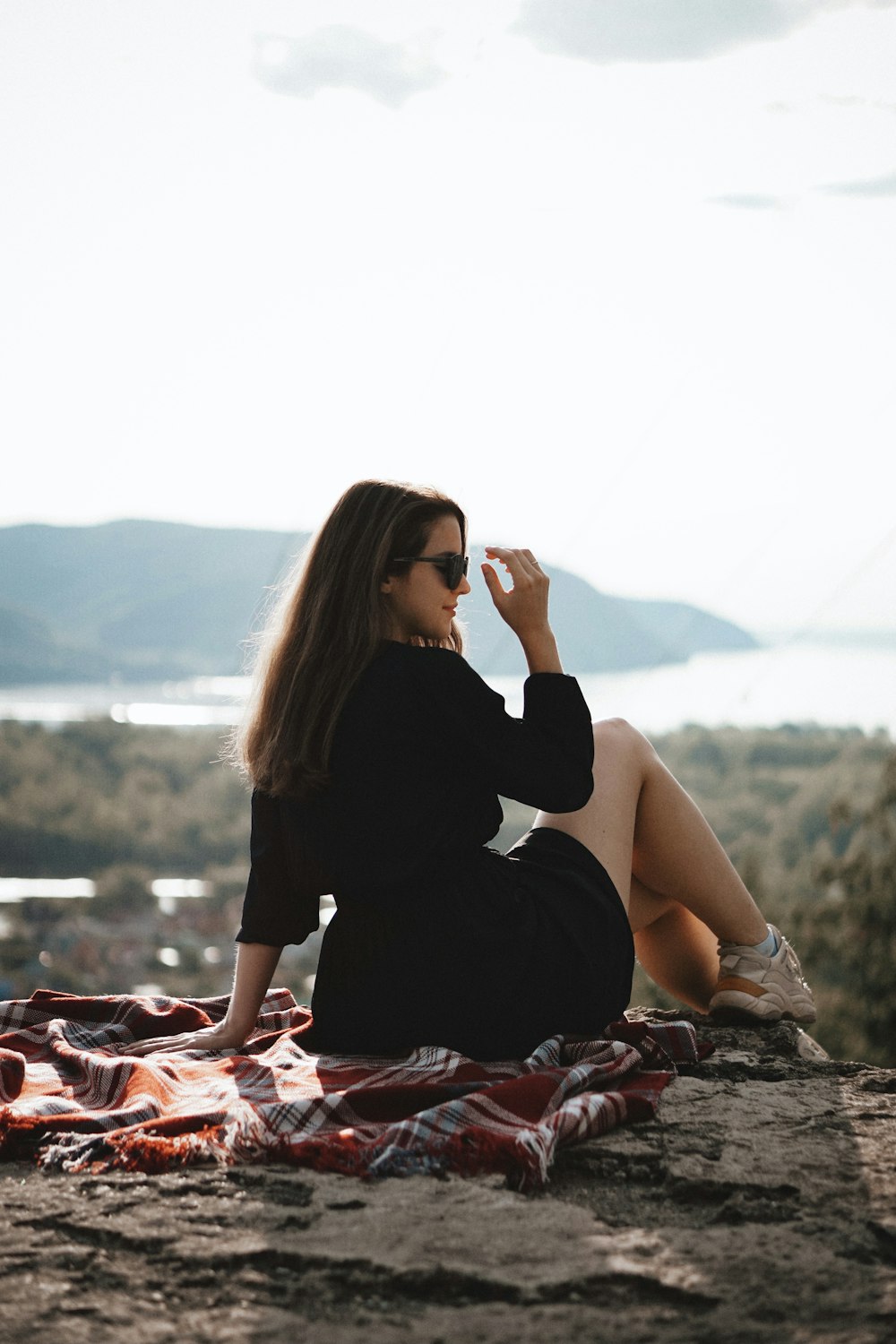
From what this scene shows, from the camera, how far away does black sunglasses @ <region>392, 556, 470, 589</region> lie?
2709 millimetres

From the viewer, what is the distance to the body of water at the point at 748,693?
15.1 m

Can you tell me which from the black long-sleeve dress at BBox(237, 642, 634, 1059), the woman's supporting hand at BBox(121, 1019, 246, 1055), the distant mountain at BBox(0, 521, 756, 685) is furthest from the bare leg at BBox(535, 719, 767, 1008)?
the distant mountain at BBox(0, 521, 756, 685)

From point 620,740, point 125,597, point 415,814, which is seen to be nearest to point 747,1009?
point 620,740

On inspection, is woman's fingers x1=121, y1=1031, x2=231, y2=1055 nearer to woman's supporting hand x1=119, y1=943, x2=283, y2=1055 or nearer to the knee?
woman's supporting hand x1=119, y1=943, x2=283, y2=1055

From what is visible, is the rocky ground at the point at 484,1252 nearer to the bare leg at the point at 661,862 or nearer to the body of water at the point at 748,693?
the bare leg at the point at 661,862

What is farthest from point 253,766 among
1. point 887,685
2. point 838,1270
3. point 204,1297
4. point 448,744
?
point 887,685

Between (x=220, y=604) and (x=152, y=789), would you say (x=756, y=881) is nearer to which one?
(x=152, y=789)

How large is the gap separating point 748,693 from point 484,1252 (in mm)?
16153

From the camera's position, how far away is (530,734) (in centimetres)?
255

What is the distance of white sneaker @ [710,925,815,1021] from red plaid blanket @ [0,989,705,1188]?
37cm

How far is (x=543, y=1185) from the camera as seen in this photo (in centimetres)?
194

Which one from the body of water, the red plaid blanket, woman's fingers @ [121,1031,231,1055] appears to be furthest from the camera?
the body of water

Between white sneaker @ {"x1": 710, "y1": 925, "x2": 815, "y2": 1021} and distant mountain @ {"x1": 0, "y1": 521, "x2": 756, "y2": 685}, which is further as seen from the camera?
distant mountain @ {"x1": 0, "y1": 521, "x2": 756, "y2": 685}

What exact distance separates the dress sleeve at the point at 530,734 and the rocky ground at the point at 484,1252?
2.15 ft
